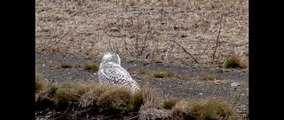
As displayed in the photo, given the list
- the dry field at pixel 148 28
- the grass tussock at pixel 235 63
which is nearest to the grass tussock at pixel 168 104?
the grass tussock at pixel 235 63

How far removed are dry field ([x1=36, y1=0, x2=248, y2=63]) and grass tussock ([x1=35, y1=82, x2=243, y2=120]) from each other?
533 centimetres

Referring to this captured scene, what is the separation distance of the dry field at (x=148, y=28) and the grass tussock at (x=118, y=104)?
5334 mm

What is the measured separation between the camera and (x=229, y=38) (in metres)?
14.1

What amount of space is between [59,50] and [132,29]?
4.46 metres

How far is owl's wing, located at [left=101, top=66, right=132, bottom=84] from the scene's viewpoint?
5.64 metres

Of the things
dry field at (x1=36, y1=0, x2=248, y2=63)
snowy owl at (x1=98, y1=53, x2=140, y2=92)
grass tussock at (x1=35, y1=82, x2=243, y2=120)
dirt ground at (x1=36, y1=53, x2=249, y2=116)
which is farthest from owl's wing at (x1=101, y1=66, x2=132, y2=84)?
dry field at (x1=36, y1=0, x2=248, y2=63)

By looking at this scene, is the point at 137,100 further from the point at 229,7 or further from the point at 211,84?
Answer: the point at 229,7

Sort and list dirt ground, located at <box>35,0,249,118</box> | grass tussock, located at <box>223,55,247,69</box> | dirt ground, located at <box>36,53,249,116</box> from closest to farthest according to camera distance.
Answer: dirt ground, located at <box>36,53,249,116</box> < dirt ground, located at <box>35,0,249,118</box> < grass tussock, located at <box>223,55,247,69</box>

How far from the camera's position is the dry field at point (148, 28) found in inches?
472

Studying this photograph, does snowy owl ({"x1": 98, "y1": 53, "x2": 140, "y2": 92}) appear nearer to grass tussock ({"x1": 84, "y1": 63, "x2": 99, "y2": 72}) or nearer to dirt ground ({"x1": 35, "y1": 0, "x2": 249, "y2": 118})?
dirt ground ({"x1": 35, "y1": 0, "x2": 249, "y2": 118})

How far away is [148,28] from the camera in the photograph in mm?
15414

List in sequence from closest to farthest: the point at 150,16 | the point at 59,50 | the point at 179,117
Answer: the point at 179,117, the point at 59,50, the point at 150,16
